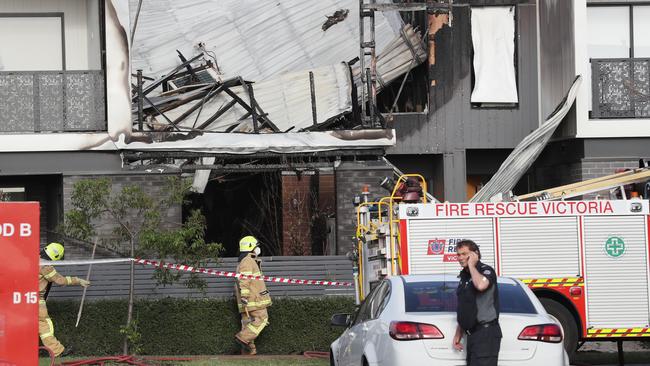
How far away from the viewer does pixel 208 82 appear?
22.0m

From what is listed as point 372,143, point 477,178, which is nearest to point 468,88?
point 477,178

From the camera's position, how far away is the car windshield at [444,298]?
1112cm

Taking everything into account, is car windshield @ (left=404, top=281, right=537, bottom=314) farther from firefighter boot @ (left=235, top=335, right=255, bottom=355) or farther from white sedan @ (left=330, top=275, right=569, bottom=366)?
firefighter boot @ (left=235, top=335, right=255, bottom=355)

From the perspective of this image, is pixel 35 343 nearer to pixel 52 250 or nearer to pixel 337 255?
pixel 52 250

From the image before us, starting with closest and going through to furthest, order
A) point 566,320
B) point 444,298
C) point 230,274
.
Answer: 1. point 444,298
2. point 566,320
3. point 230,274

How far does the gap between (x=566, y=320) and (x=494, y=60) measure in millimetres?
8790

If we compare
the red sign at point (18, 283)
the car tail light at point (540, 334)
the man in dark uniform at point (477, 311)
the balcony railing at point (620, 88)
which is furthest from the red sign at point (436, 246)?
the balcony railing at point (620, 88)

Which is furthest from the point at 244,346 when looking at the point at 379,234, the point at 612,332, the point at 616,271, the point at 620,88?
the point at 620,88

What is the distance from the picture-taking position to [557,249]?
50.7 ft

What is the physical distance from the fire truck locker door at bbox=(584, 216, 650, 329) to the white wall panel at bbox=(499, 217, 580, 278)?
21 cm

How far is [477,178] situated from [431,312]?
539 inches

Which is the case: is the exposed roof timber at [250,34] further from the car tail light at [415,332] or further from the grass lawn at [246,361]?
the car tail light at [415,332]

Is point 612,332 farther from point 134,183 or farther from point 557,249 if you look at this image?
point 134,183

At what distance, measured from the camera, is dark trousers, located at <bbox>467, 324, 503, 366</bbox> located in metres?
10.4
